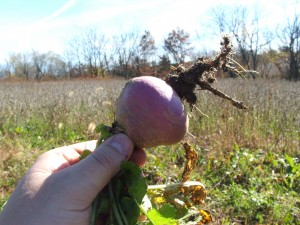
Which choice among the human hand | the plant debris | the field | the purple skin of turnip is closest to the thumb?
the human hand

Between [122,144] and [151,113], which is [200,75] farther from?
[122,144]

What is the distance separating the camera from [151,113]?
57.0 inches

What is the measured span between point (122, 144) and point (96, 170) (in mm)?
174

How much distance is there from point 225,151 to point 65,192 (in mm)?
3641

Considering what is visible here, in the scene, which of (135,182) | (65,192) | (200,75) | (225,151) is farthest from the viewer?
(225,151)

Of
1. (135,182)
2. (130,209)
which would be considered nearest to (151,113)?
(135,182)

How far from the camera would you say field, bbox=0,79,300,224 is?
3244 mm

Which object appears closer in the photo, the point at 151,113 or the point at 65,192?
the point at 65,192

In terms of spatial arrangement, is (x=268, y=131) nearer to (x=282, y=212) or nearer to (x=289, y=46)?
(x=282, y=212)

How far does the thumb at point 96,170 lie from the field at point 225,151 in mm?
1441

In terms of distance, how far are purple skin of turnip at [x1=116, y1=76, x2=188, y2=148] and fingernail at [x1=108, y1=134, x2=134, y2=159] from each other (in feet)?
0.20

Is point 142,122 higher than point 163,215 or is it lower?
higher

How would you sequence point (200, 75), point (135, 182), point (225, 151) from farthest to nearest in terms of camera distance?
point (225, 151) < point (200, 75) < point (135, 182)

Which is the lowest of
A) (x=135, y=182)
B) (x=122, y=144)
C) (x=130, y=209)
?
(x=130, y=209)
